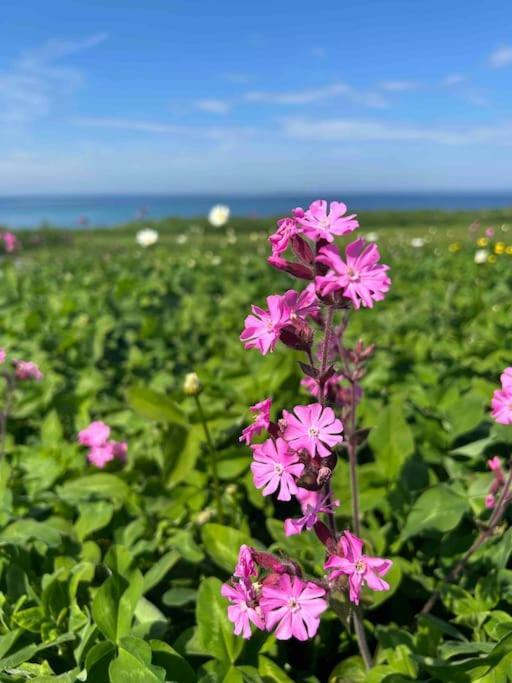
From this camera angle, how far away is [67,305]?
5293 millimetres

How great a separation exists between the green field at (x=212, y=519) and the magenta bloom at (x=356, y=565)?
0.27 metres

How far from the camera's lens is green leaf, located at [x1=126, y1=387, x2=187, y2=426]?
2.77m

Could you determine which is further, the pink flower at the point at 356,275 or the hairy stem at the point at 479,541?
the hairy stem at the point at 479,541

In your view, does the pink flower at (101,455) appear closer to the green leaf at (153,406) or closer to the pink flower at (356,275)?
the green leaf at (153,406)

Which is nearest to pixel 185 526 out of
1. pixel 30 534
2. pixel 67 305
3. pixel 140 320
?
pixel 30 534

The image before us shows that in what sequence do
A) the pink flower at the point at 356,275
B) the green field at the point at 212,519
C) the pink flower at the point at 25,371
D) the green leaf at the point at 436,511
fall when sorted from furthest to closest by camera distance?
1. the pink flower at the point at 25,371
2. the green leaf at the point at 436,511
3. the green field at the point at 212,519
4. the pink flower at the point at 356,275

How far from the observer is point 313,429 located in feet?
4.25

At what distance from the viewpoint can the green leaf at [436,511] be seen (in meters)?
1.98

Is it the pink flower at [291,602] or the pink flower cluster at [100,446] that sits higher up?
the pink flower at [291,602]

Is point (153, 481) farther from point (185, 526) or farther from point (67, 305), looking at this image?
point (67, 305)

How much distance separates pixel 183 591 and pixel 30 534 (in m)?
0.53

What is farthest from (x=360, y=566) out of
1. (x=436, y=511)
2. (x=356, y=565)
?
(x=436, y=511)

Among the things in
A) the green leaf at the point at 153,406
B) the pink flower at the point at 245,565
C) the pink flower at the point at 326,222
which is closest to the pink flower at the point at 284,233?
the pink flower at the point at 326,222

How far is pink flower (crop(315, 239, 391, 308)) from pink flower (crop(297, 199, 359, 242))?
1.9 inches
